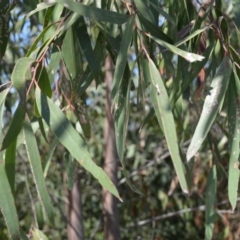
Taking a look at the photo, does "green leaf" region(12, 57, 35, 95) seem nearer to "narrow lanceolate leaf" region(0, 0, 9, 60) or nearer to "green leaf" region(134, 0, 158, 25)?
"green leaf" region(134, 0, 158, 25)

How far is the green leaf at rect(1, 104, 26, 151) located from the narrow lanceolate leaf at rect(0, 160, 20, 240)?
0.21 feet

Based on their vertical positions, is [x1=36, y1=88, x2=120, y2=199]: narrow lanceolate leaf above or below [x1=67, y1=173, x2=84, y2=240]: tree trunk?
above

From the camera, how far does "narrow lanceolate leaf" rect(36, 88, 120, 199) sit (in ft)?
3.93

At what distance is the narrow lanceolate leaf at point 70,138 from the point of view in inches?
47.1

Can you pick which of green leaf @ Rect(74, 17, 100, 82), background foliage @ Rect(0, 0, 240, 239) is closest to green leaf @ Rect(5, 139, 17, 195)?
background foliage @ Rect(0, 0, 240, 239)

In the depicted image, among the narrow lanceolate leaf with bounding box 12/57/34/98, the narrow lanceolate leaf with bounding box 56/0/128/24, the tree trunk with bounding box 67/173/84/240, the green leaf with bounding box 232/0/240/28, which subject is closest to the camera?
the narrow lanceolate leaf with bounding box 12/57/34/98

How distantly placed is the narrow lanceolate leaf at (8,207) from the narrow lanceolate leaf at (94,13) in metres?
0.34

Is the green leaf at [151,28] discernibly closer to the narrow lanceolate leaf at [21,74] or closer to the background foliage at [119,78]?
the background foliage at [119,78]

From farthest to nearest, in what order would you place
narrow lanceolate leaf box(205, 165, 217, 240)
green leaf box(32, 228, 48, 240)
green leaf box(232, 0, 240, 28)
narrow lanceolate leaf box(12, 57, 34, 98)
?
1. green leaf box(32, 228, 48, 240)
2. narrow lanceolate leaf box(205, 165, 217, 240)
3. green leaf box(232, 0, 240, 28)
4. narrow lanceolate leaf box(12, 57, 34, 98)

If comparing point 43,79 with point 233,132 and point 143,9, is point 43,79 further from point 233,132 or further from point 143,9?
point 233,132

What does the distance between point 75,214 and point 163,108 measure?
5.21 ft

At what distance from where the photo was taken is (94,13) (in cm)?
129

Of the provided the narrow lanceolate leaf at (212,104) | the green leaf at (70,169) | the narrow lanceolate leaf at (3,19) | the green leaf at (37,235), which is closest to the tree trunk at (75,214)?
the green leaf at (37,235)

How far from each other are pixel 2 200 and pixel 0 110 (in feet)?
0.56
